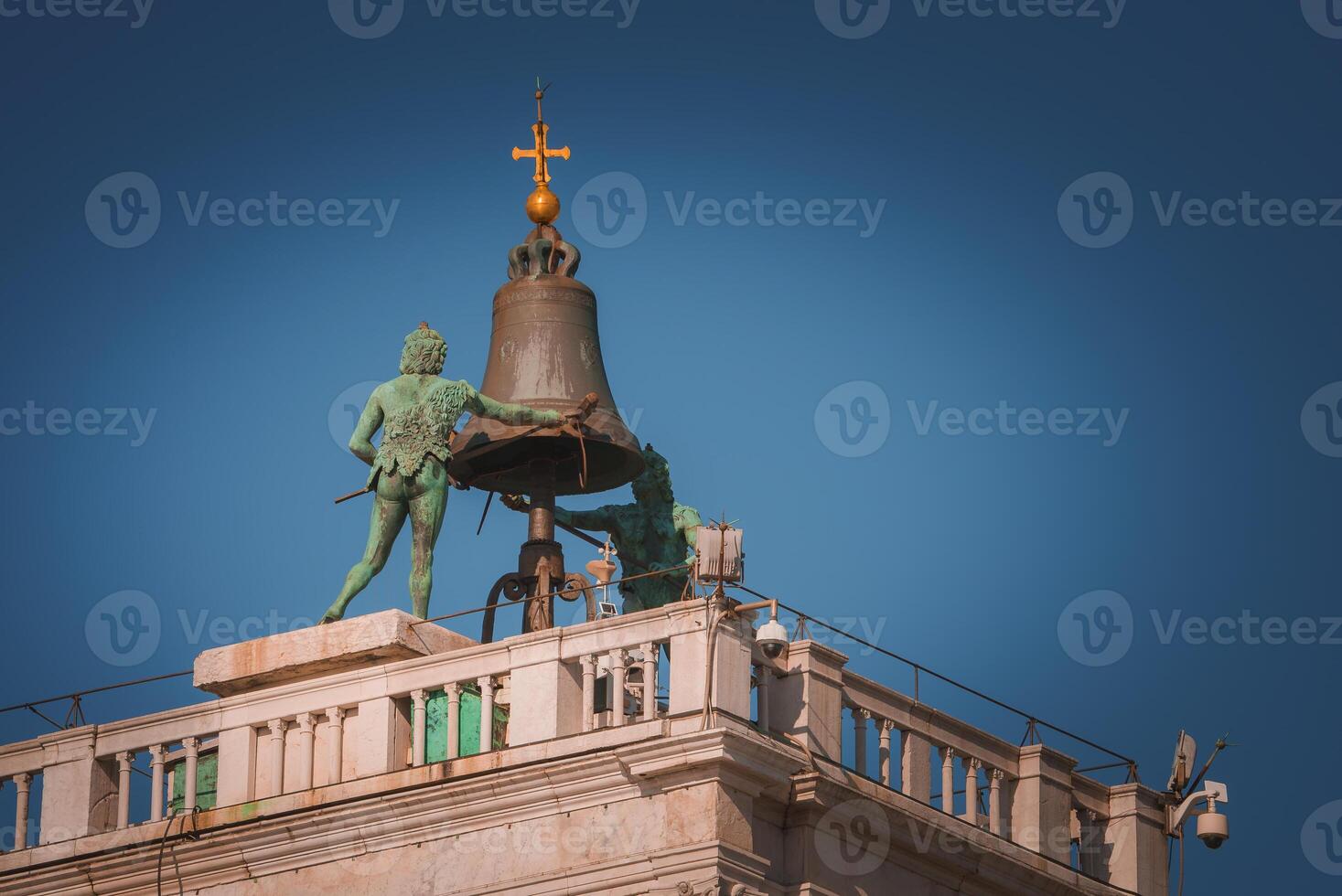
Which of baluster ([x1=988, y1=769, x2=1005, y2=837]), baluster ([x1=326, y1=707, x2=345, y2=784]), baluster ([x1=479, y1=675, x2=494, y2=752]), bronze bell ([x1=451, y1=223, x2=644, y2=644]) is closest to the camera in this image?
baluster ([x1=479, y1=675, x2=494, y2=752])

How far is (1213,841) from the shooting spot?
43938 mm

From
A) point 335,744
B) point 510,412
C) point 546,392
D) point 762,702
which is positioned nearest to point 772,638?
point 762,702

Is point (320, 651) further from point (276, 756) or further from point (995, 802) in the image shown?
point (995, 802)

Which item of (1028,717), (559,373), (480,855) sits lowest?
(480,855)

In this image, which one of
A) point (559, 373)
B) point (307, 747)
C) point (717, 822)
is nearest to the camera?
point (717, 822)

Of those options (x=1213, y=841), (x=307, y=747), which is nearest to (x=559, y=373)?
(x=307, y=747)

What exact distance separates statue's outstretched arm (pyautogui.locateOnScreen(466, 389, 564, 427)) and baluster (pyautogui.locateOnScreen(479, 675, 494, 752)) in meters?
4.72

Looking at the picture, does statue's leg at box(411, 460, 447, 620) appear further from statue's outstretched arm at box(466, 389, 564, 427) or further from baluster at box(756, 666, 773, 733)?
baluster at box(756, 666, 773, 733)

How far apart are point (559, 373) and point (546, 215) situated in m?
2.63

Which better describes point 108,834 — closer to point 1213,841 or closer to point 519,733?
point 519,733

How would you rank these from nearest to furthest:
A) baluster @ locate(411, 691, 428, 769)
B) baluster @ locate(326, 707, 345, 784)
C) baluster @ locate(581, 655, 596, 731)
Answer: baluster @ locate(581, 655, 596, 731), baluster @ locate(411, 691, 428, 769), baluster @ locate(326, 707, 345, 784)

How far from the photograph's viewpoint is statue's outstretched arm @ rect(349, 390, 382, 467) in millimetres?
44188

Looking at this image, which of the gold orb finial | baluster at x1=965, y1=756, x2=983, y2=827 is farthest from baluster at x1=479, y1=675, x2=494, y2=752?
the gold orb finial

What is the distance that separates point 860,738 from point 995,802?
2.45 metres
